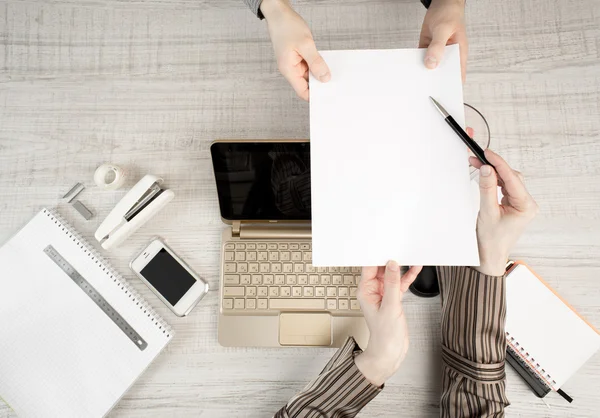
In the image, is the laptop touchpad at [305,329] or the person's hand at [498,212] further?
the laptop touchpad at [305,329]

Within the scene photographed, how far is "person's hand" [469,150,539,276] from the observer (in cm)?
60

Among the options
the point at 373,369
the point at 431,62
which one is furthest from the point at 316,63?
the point at 373,369

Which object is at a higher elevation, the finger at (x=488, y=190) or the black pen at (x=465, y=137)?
the black pen at (x=465, y=137)

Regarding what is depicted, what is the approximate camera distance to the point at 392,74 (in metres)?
0.63

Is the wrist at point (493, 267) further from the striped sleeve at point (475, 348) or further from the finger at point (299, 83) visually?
the finger at point (299, 83)

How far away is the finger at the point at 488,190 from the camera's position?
1.90 feet

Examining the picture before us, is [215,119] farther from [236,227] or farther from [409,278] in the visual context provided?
[409,278]

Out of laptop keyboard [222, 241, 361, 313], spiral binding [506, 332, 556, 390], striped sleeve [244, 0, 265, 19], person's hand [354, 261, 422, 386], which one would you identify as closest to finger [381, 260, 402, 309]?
person's hand [354, 261, 422, 386]

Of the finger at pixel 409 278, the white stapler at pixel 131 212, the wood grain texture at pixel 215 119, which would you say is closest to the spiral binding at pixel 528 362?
the wood grain texture at pixel 215 119

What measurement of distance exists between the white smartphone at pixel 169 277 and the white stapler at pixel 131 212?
49 mm

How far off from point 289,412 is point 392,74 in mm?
562

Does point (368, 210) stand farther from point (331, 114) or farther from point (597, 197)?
point (597, 197)

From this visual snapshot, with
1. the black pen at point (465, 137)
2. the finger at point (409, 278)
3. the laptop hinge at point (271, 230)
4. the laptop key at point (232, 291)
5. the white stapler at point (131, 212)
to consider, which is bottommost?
the laptop key at point (232, 291)

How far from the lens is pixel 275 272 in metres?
0.77
